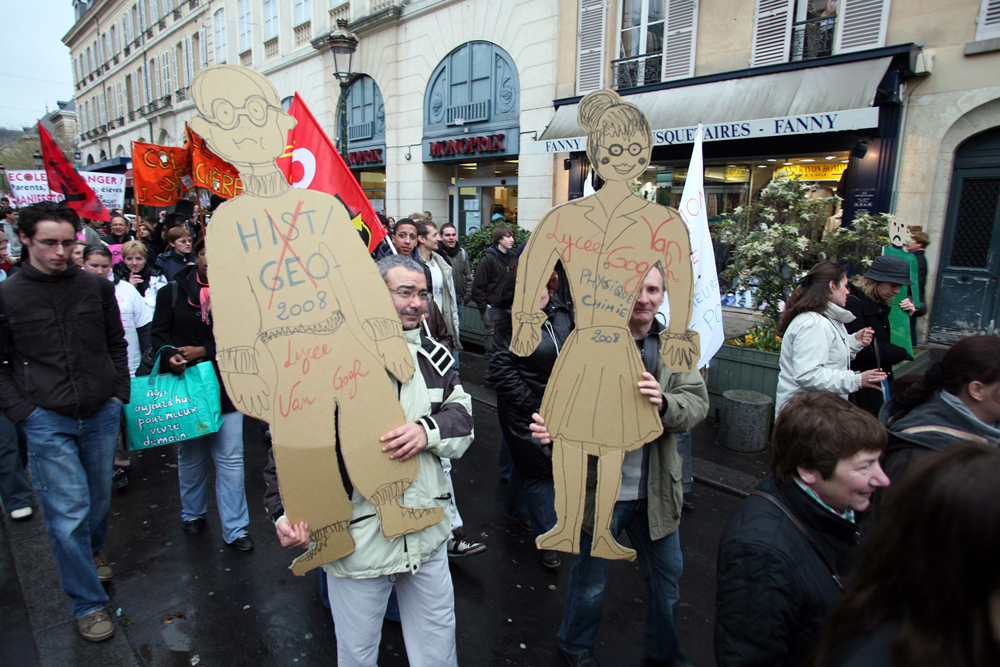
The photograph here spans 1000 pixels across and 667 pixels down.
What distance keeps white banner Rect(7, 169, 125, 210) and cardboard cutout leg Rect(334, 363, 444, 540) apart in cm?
1114

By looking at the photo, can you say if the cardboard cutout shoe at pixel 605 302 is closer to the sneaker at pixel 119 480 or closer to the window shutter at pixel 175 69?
the sneaker at pixel 119 480

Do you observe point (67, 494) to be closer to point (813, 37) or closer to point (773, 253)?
point (773, 253)

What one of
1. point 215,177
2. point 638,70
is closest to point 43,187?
point 215,177

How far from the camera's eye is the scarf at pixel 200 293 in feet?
10.8

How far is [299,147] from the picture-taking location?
3.99m

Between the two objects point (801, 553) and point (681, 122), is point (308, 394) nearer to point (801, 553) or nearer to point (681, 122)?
point (801, 553)

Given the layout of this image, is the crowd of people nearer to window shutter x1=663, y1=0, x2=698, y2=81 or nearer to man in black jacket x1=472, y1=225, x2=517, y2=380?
man in black jacket x1=472, y1=225, x2=517, y2=380

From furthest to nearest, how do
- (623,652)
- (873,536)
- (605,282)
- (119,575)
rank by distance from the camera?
(119,575) → (623,652) → (605,282) → (873,536)

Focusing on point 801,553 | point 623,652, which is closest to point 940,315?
point 623,652

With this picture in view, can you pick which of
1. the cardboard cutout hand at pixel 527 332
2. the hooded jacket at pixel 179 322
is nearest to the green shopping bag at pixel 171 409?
the hooded jacket at pixel 179 322

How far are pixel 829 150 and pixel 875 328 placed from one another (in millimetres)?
5990

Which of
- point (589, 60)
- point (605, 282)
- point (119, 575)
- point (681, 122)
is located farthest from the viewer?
point (589, 60)

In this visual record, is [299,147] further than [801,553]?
Yes

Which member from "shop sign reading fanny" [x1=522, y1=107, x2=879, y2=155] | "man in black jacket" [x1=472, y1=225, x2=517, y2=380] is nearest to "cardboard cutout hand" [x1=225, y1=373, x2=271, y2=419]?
"man in black jacket" [x1=472, y1=225, x2=517, y2=380]
